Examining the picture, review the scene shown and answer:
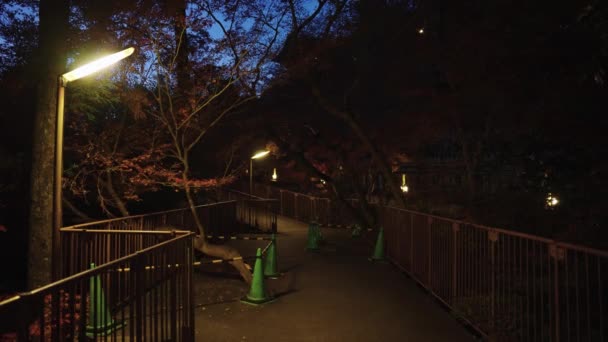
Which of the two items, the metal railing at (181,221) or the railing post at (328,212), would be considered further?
the railing post at (328,212)

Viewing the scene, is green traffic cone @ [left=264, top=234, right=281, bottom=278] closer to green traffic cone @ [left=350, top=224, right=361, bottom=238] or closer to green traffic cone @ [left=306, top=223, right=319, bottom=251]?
green traffic cone @ [left=306, top=223, right=319, bottom=251]

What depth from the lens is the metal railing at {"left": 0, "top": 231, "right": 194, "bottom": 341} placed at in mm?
2553

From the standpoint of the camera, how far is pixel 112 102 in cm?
1163

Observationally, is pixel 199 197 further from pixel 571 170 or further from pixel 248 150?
pixel 571 170

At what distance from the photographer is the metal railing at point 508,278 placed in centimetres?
407

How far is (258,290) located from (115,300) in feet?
12.2

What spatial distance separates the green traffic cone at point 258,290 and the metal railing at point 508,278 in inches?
118

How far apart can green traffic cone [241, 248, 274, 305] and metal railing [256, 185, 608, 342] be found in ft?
9.86

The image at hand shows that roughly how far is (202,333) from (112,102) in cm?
798

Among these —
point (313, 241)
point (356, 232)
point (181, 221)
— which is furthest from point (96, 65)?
point (356, 232)

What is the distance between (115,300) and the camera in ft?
12.9

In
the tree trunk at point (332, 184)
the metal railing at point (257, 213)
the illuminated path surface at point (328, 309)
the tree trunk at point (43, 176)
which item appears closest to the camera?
the illuminated path surface at point (328, 309)

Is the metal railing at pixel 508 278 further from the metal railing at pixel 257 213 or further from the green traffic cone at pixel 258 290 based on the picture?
the metal railing at pixel 257 213

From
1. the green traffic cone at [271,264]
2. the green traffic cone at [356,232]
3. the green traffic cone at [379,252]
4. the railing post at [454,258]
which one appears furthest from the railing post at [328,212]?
the railing post at [454,258]
